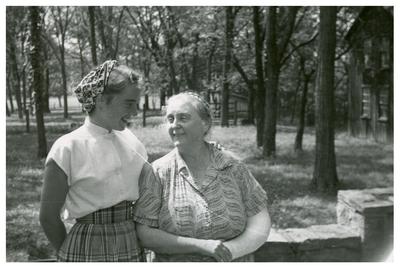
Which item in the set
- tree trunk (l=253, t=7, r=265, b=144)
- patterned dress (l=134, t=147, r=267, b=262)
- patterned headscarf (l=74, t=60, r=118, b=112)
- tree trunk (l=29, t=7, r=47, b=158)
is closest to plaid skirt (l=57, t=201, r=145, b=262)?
patterned dress (l=134, t=147, r=267, b=262)

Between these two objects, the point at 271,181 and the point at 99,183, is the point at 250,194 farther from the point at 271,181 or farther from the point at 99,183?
the point at 271,181

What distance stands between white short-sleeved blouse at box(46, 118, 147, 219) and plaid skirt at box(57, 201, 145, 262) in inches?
2.1

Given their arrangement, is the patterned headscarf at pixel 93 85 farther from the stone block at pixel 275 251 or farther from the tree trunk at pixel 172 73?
the tree trunk at pixel 172 73

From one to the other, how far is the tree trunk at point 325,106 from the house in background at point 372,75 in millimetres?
9736

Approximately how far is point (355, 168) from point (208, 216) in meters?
8.95

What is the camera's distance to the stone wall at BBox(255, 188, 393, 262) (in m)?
4.27

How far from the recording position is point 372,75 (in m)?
19.1

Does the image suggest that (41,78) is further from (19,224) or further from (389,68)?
(389,68)

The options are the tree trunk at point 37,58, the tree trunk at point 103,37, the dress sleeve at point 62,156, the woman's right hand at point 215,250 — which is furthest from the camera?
the tree trunk at point 103,37

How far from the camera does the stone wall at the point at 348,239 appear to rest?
427 centimetres

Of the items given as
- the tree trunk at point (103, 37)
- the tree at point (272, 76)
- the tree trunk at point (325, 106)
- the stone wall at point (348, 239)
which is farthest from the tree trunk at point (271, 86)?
the stone wall at point (348, 239)

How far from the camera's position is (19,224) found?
6156 millimetres
